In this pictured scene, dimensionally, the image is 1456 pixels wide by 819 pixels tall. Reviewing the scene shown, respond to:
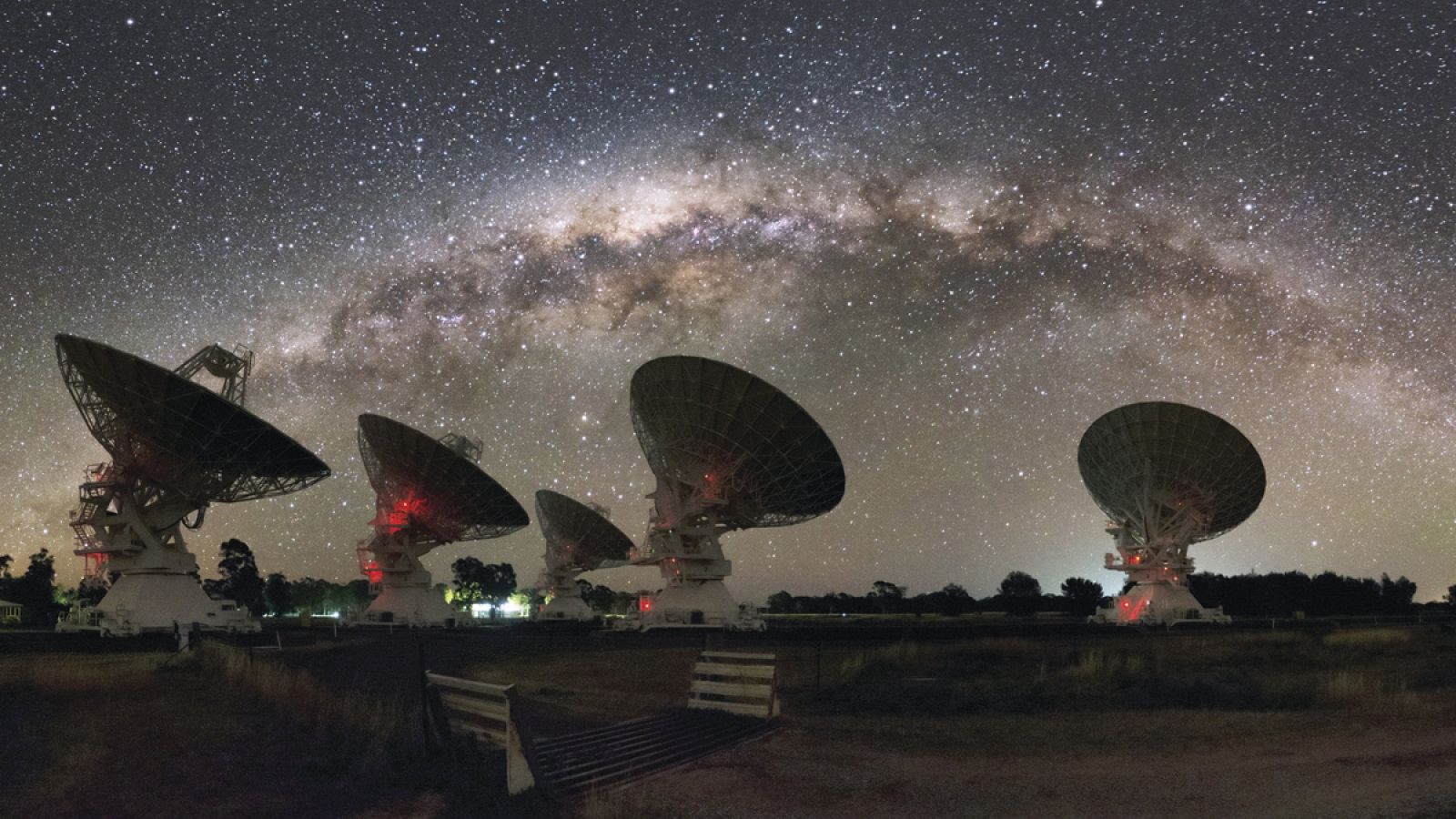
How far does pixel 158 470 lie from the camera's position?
134ft

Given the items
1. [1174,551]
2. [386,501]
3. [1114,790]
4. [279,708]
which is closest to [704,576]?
[386,501]

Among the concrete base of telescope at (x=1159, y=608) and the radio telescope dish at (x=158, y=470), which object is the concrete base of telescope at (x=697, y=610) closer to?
the radio telescope dish at (x=158, y=470)

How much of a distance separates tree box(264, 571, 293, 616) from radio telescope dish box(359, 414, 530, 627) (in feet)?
255

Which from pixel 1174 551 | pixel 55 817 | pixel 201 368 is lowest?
pixel 55 817

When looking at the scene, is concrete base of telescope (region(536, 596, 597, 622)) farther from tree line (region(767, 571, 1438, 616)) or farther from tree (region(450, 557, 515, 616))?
tree (region(450, 557, 515, 616))

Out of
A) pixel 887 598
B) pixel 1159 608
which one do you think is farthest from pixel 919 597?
pixel 1159 608

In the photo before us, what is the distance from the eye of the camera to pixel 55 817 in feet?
33.3

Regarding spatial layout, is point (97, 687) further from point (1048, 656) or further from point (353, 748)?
point (1048, 656)

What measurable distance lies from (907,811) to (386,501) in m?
50.9

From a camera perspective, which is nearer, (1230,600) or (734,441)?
(734,441)

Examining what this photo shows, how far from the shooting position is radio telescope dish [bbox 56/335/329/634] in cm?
3803

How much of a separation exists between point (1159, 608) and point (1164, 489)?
8.55 meters

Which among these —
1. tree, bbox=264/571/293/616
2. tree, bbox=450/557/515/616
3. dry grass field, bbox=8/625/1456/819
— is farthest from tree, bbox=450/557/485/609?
dry grass field, bbox=8/625/1456/819

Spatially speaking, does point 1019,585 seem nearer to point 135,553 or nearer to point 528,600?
point 528,600
